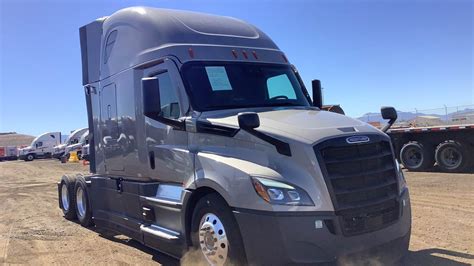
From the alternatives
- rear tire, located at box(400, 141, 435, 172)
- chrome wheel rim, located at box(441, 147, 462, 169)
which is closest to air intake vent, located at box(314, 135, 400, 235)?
chrome wheel rim, located at box(441, 147, 462, 169)

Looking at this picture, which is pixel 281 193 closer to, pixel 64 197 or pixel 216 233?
pixel 216 233

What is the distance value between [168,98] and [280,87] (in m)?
1.51

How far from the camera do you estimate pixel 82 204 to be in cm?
923

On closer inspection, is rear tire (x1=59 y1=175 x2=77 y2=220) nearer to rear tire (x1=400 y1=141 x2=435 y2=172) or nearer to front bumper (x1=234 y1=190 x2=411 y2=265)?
front bumper (x1=234 y1=190 x2=411 y2=265)

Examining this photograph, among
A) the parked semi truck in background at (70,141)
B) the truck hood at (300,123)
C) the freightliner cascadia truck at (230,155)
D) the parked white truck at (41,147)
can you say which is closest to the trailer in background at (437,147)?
Answer: the freightliner cascadia truck at (230,155)

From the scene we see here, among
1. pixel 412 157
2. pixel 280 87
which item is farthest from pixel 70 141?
pixel 280 87

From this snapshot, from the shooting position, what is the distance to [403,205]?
505 centimetres

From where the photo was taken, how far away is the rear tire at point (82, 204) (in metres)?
8.84

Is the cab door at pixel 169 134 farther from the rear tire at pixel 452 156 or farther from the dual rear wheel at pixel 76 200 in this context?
the rear tire at pixel 452 156

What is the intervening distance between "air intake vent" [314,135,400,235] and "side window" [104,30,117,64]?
4.34m

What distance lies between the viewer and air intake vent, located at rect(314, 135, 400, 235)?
4.46 m

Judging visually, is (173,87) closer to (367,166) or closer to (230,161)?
(230,161)

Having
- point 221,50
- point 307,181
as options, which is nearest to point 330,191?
point 307,181

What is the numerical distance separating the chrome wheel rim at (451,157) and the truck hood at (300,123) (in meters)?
11.2
